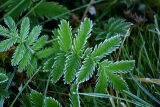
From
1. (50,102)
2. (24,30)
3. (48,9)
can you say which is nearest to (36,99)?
(50,102)

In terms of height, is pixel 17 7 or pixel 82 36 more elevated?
pixel 17 7

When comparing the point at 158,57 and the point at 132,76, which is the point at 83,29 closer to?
the point at 132,76

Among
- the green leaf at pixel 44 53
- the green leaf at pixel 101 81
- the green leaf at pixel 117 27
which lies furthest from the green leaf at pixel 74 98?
the green leaf at pixel 117 27

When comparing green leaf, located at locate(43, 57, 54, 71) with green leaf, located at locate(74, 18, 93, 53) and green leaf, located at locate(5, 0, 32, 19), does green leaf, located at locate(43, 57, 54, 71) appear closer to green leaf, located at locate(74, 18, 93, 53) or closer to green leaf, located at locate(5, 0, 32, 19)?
green leaf, located at locate(74, 18, 93, 53)

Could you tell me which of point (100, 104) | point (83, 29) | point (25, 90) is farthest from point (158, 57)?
point (25, 90)

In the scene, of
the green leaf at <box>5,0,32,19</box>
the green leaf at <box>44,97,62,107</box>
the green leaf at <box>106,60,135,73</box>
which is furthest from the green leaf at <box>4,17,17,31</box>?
the green leaf at <box>106,60,135,73</box>

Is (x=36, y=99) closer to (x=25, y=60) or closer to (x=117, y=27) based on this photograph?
(x=25, y=60)
